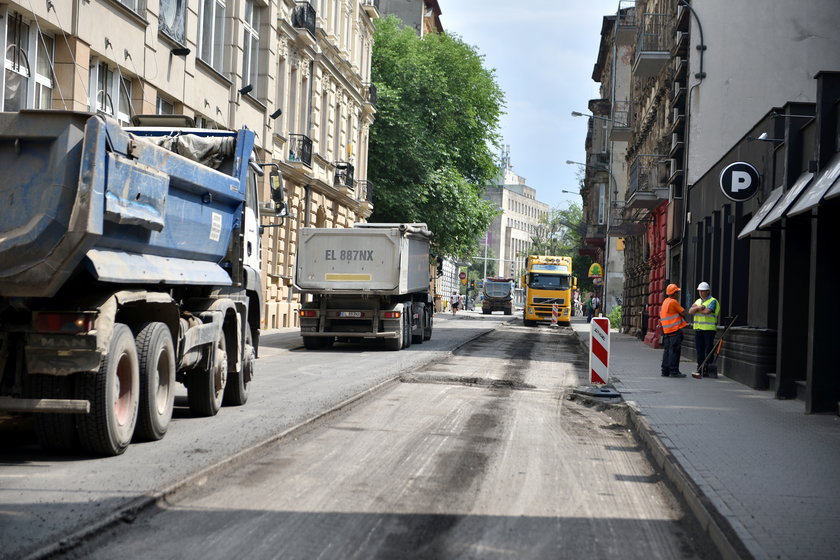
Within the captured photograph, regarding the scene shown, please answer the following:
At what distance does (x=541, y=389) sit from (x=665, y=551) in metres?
10.5

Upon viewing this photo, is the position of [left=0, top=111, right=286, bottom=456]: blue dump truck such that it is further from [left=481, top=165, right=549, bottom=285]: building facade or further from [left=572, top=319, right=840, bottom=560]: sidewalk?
[left=481, top=165, right=549, bottom=285]: building facade

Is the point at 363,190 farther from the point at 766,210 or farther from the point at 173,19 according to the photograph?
the point at 766,210

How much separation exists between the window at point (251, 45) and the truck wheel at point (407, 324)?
9541 millimetres

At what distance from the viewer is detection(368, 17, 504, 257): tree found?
1922 inches

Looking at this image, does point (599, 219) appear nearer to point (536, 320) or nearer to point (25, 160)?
point (536, 320)

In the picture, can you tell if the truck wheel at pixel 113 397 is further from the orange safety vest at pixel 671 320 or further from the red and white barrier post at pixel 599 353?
the orange safety vest at pixel 671 320

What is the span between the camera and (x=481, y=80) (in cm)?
5291

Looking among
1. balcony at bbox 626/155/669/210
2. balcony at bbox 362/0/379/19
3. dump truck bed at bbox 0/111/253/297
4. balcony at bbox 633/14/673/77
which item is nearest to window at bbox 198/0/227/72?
balcony at bbox 633/14/673/77

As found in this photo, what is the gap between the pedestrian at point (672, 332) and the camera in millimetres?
19266

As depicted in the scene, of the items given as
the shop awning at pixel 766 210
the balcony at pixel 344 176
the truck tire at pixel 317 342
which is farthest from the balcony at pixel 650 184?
the shop awning at pixel 766 210

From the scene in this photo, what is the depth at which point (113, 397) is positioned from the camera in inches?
328

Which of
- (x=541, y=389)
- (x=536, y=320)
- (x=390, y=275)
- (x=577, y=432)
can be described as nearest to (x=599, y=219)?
(x=536, y=320)

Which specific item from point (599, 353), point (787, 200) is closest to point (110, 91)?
point (599, 353)

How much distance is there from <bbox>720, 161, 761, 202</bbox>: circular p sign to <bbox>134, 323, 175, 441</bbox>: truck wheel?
12044 mm
